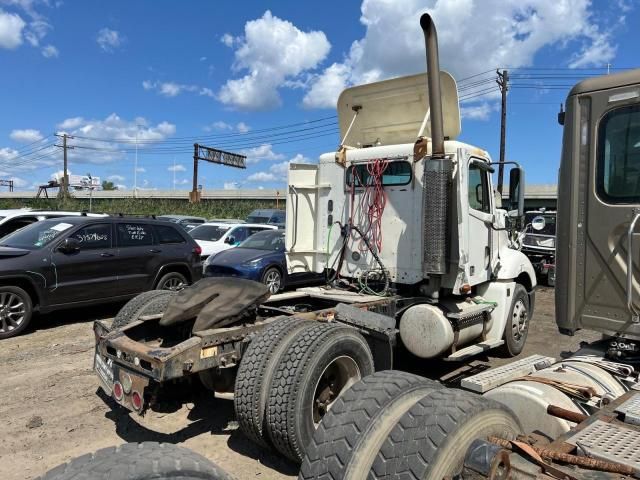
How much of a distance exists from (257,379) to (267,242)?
327 inches

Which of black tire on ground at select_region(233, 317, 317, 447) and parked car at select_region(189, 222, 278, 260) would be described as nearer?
black tire on ground at select_region(233, 317, 317, 447)

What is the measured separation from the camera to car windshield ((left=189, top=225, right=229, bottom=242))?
14164mm

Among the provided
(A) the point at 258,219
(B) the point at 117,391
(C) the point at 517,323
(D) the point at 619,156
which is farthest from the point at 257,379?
(A) the point at 258,219

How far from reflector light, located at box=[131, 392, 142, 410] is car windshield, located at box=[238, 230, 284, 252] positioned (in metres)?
7.77

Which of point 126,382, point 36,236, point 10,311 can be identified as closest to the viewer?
point 126,382

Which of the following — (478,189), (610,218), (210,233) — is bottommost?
(210,233)

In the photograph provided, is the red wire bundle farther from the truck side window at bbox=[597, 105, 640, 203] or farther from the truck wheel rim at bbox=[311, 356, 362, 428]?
the truck side window at bbox=[597, 105, 640, 203]

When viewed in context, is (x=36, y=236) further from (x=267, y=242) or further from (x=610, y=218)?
(x=610, y=218)

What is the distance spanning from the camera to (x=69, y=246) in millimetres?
8031

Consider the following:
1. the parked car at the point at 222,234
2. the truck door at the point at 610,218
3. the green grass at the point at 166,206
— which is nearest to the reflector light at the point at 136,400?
the truck door at the point at 610,218

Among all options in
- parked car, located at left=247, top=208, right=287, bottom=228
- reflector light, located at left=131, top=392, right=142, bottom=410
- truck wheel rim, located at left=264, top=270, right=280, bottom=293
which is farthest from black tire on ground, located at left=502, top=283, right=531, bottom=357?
parked car, located at left=247, top=208, right=287, bottom=228

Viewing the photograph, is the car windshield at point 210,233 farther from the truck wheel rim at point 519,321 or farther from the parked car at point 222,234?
the truck wheel rim at point 519,321

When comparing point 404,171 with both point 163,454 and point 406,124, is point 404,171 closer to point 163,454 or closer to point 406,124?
point 406,124

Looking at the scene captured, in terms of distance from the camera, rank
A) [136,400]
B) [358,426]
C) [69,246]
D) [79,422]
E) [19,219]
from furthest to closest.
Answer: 1. [19,219]
2. [69,246]
3. [79,422]
4. [136,400]
5. [358,426]
